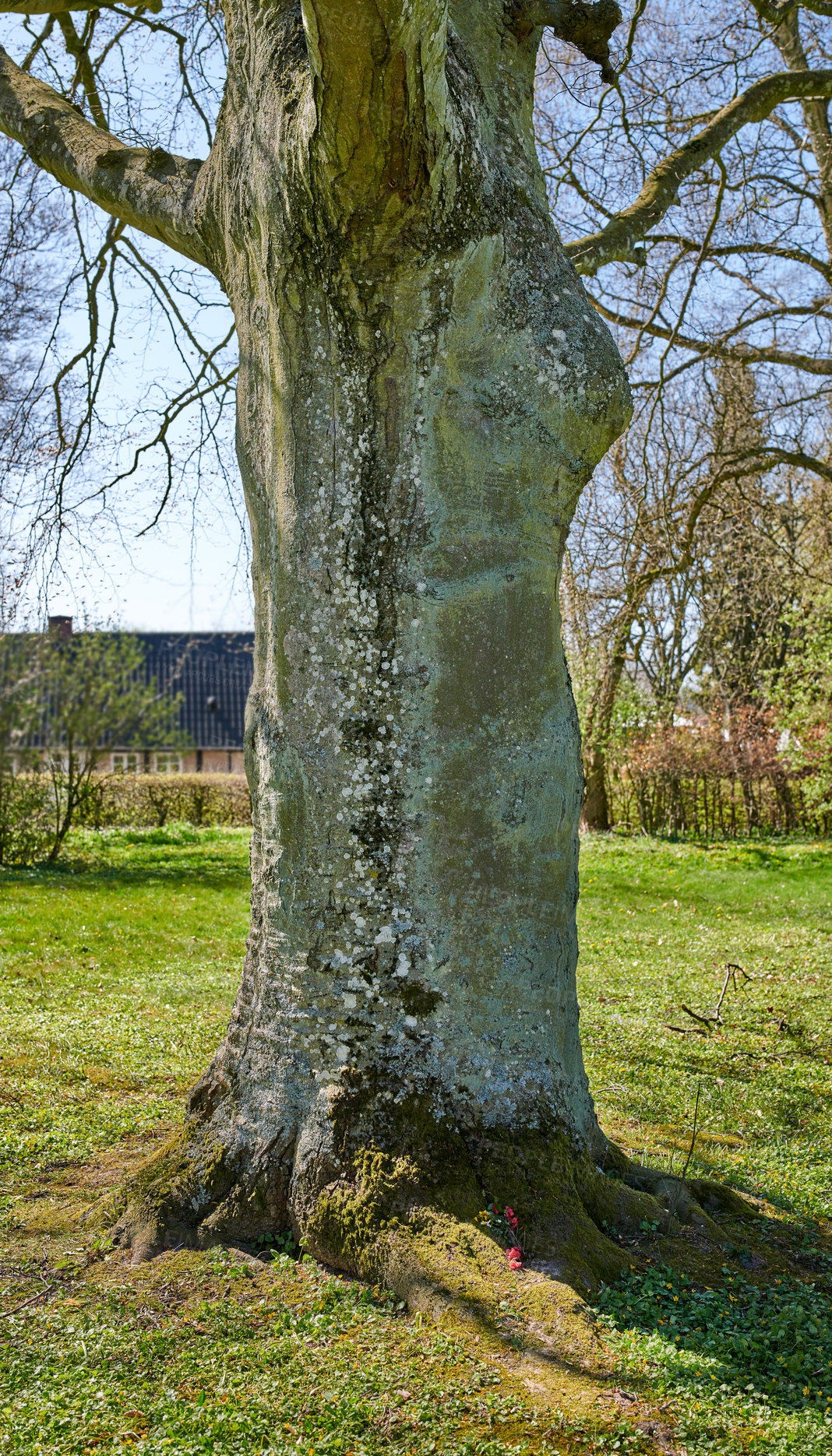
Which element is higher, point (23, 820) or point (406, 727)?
point (406, 727)

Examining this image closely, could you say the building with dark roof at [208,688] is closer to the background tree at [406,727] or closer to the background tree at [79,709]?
→ the background tree at [79,709]

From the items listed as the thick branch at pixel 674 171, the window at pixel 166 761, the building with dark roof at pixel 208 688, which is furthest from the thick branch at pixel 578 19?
the building with dark roof at pixel 208 688

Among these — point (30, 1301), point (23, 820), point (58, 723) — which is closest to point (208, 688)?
point (58, 723)

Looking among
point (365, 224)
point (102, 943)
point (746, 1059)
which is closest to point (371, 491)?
point (365, 224)

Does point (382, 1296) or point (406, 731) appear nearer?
point (382, 1296)

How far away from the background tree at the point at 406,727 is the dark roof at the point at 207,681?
32.4 metres

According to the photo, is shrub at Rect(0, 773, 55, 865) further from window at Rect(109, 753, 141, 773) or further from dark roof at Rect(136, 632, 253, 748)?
dark roof at Rect(136, 632, 253, 748)

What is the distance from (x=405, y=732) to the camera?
3.33 metres

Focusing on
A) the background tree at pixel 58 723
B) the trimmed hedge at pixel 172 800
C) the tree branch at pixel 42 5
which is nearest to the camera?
the tree branch at pixel 42 5

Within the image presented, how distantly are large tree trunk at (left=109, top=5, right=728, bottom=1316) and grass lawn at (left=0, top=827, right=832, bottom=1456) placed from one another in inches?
11.4

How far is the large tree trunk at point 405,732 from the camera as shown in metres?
3.22

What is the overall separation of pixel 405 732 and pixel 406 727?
15mm

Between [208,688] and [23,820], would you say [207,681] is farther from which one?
[23,820]

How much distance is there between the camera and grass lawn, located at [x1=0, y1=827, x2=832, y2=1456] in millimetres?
2523
